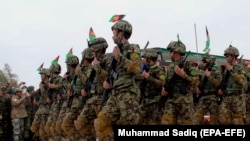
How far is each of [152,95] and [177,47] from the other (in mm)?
1047

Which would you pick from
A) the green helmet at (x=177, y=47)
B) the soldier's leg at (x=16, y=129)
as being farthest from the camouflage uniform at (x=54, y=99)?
the green helmet at (x=177, y=47)

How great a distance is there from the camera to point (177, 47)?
28.7 feet

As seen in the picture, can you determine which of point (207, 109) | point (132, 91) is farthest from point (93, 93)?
point (207, 109)

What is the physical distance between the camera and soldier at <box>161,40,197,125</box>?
8406 mm

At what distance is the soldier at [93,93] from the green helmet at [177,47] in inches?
Answer: 49.5

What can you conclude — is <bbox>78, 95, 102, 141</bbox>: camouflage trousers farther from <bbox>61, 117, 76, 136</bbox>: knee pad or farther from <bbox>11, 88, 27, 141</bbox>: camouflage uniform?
<bbox>11, 88, 27, 141</bbox>: camouflage uniform

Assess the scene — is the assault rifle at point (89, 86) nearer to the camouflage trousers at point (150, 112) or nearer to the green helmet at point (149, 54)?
the camouflage trousers at point (150, 112)

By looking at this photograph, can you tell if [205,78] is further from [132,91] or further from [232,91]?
[132,91]

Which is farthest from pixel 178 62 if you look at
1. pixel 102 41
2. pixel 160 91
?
pixel 102 41

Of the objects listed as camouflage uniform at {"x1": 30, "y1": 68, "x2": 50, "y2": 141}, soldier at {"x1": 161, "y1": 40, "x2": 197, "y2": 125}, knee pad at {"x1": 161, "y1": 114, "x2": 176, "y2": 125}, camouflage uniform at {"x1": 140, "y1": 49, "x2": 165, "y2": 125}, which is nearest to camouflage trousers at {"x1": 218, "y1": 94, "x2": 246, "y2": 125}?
soldier at {"x1": 161, "y1": 40, "x2": 197, "y2": 125}

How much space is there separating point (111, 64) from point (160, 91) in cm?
192

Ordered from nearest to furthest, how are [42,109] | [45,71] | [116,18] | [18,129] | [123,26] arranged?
[123,26] → [116,18] → [42,109] → [45,71] → [18,129]

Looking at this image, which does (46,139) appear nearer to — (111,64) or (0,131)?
(0,131)

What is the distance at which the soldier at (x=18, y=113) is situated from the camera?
13781 mm
